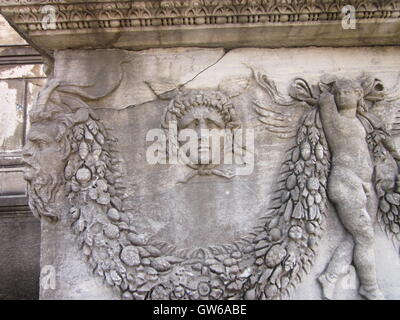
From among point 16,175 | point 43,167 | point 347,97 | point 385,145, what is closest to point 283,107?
point 347,97

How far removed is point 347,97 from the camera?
2961 mm

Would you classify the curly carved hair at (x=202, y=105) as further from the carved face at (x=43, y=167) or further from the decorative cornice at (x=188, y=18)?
the carved face at (x=43, y=167)

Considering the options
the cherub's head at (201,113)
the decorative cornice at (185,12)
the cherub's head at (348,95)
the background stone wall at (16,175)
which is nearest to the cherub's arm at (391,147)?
the cherub's head at (348,95)

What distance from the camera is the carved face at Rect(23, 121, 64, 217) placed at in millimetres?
2893

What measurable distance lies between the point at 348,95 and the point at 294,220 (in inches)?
37.8

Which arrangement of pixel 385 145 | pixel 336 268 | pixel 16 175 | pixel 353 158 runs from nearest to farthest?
pixel 336 268 < pixel 353 158 < pixel 385 145 < pixel 16 175

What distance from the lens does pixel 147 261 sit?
2797mm

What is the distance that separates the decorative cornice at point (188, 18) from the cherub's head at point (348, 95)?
1.21ft

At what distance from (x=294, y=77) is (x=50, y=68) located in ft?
6.17

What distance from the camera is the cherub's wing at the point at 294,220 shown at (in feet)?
8.98

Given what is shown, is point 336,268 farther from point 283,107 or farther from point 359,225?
point 283,107

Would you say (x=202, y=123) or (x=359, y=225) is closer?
(x=359, y=225)

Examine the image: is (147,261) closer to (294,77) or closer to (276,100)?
(276,100)

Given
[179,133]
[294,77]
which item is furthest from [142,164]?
[294,77]
